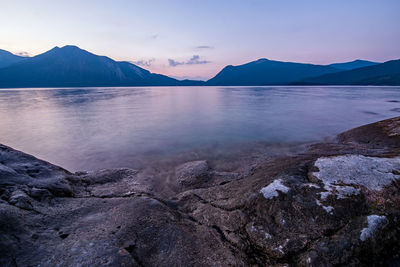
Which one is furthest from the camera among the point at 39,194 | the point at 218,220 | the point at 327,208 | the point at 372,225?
the point at 39,194

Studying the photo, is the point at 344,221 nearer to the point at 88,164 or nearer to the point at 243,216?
the point at 243,216

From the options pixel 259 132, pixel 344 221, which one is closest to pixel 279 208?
pixel 344 221

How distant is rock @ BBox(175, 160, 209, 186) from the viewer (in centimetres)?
892

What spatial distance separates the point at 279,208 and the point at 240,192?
5.47 feet

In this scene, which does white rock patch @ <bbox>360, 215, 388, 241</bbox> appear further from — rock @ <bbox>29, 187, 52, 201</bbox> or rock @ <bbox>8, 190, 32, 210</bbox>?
rock @ <bbox>29, 187, 52, 201</bbox>

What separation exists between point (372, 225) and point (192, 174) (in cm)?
677

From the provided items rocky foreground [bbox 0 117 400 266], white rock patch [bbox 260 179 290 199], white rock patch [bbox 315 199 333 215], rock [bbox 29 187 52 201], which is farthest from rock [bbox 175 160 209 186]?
rock [bbox 29 187 52 201]

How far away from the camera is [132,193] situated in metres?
7.41

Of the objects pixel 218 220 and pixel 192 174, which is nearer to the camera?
pixel 218 220

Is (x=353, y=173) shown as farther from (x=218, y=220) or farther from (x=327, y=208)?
(x=218, y=220)

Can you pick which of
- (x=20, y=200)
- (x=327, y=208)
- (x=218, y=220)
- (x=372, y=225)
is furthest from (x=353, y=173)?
(x=20, y=200)

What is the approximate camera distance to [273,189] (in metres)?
6.05

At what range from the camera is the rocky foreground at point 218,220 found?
4.06m

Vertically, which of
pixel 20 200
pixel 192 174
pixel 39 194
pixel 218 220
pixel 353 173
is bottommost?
pixel 192 174
